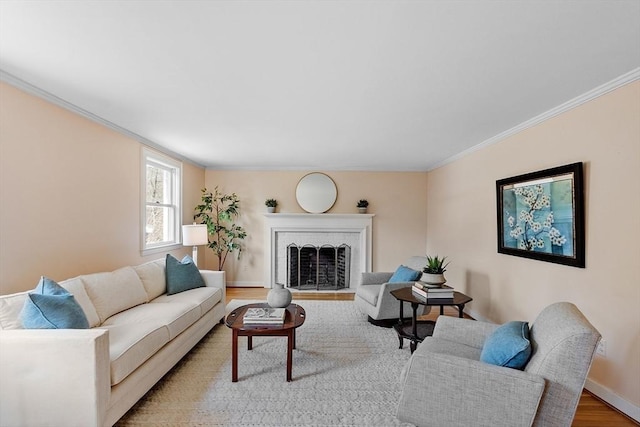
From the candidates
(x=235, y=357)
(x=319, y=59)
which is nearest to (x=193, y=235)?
(x=235, y=357)

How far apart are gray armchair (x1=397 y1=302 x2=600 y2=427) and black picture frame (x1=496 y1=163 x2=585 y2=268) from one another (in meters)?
0.99

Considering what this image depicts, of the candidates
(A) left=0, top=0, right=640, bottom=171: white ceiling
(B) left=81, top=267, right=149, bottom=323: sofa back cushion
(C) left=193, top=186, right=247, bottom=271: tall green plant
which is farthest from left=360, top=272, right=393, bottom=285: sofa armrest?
(B) left=81, top=267, right=149, bottom=323: sofa back cushion

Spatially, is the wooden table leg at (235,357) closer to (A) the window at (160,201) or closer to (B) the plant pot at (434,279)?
(B) the plant pot at (434,279)

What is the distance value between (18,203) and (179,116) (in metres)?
1.42

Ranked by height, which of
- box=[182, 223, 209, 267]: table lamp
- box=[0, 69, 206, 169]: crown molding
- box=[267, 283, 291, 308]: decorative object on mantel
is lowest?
box=[267, 283, 291, 308]: decorative object on mantel

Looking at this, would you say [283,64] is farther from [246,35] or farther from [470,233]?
[470,233]

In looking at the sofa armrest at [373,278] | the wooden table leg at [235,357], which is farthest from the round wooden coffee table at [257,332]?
the sofa armrest at [373,278]

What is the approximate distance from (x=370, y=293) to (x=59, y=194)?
336 cm

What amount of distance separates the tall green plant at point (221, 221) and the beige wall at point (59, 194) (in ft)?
5.32

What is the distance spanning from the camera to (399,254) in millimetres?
5469

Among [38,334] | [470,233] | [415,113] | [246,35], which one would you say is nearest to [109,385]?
[38,334]

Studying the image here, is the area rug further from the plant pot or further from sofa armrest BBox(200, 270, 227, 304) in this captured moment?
the plant pot

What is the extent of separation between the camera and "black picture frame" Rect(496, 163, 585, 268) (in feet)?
7.54

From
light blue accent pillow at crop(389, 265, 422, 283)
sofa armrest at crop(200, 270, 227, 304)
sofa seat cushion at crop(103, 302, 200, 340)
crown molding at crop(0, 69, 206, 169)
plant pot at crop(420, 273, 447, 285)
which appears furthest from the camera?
sofa armrest at crop(200, 270, 227, 304)
